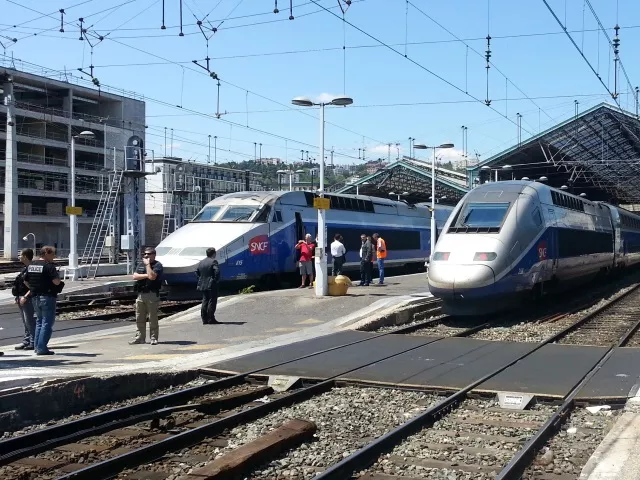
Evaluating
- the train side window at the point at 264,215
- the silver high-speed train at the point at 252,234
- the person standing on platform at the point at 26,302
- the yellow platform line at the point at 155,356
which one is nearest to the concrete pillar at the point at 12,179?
the silver high-speed train at the point at 252,234

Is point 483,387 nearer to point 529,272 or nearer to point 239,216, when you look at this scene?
point 529,272

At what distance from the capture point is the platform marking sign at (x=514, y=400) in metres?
8.33

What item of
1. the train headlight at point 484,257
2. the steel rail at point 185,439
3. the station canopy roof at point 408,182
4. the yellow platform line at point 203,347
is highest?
the station canopy roof at point 408,182

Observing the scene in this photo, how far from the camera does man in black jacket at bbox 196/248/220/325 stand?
15148 millimetres

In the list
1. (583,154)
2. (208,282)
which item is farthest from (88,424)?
(583,154)

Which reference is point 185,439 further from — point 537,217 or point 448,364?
point 537,217

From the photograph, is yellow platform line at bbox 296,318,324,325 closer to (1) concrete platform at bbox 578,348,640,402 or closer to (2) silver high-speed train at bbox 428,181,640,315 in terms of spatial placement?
(2) silver high-speed train at bbox 428,181,640,315

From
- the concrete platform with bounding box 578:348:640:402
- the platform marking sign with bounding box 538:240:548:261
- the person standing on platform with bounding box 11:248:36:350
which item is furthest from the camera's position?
the platform marking sign with bounding box 538:240:548:261

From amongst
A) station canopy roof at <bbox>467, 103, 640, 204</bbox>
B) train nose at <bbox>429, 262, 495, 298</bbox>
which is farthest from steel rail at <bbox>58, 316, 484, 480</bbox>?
station canopy roof at <bbox>467, 103, 640, 204</bbox>

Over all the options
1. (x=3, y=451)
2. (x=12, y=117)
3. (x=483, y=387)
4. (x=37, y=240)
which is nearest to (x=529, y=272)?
(x=483, y=387)

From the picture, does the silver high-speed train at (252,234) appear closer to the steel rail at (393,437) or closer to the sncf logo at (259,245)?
the sncf logo at (259,245)

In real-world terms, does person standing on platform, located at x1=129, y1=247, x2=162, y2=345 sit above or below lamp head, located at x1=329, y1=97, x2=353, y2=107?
below

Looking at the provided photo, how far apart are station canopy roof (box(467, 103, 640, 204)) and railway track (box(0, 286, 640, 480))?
116 ft

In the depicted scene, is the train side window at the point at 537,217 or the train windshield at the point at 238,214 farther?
the train windshield at the point at 238,214
